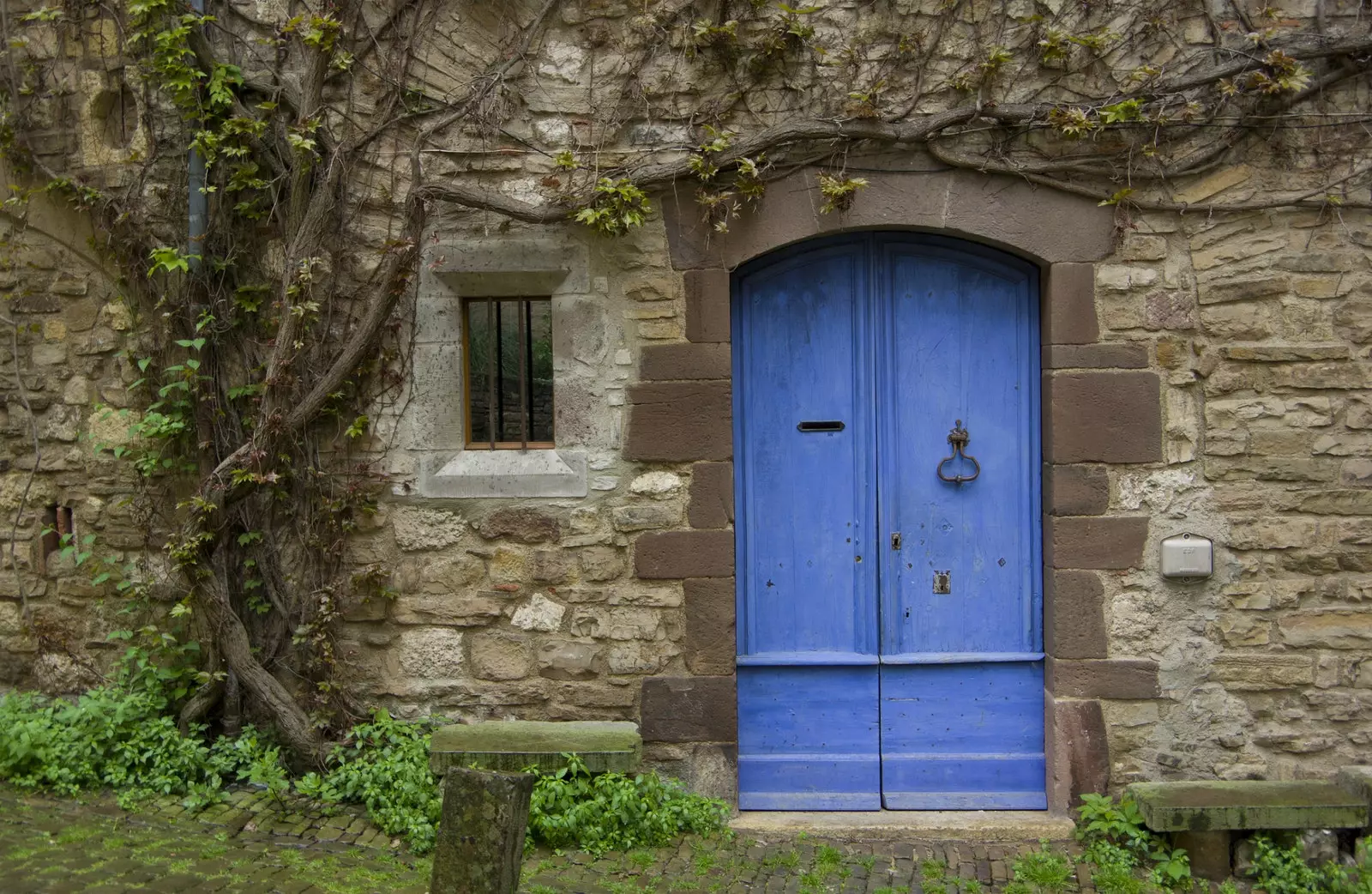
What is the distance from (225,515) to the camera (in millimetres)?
4059

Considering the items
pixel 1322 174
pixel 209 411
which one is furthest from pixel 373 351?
pixel 1322 174

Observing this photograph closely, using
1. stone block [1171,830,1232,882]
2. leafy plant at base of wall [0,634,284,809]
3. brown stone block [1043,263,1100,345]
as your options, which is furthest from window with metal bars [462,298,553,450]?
stone block [1171,830,1232,882]

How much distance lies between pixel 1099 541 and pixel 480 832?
8.78ft

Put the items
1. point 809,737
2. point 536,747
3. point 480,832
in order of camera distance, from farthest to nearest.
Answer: point 809,737 < point 536,747 < point 480,832

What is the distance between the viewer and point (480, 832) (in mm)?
2389

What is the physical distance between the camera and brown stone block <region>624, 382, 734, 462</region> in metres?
3.97

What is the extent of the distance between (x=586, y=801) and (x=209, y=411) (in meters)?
2.25

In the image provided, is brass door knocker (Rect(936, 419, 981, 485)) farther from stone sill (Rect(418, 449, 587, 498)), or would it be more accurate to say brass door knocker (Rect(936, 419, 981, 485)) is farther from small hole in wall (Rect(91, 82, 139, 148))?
small hole in wall (Rect(91, 82, 139, 148))

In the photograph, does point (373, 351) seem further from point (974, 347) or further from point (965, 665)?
point (965, 665)

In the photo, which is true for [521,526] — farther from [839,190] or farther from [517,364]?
[839,190]

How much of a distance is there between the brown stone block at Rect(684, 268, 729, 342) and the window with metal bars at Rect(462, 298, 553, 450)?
0.65 metres

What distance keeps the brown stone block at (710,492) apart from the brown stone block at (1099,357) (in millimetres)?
1375

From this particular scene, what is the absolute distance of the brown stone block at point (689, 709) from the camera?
3.99 m

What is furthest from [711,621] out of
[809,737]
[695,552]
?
[809,737]
